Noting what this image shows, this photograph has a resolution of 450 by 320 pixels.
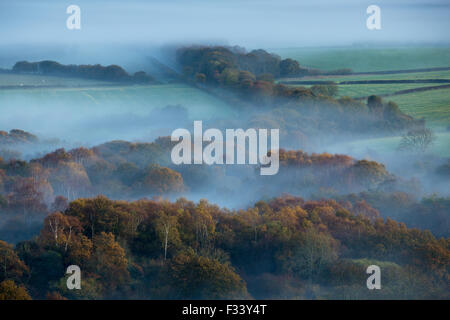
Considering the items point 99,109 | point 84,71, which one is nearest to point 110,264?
point 99,109

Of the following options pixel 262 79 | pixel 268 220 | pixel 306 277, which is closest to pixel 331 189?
pixel 268 220

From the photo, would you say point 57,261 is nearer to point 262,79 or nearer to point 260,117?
point 260,117

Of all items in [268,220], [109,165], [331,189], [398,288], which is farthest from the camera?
[109,165]

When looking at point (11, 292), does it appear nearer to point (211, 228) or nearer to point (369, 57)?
point (211, 228)

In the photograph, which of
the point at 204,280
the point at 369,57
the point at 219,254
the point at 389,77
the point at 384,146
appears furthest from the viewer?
the point at 369,57

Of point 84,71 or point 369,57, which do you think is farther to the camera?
point 369,57

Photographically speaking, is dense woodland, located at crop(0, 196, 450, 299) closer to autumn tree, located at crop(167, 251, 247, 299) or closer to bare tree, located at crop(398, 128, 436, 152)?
autumn tree, located at crop(167, 251, 247, 299)
